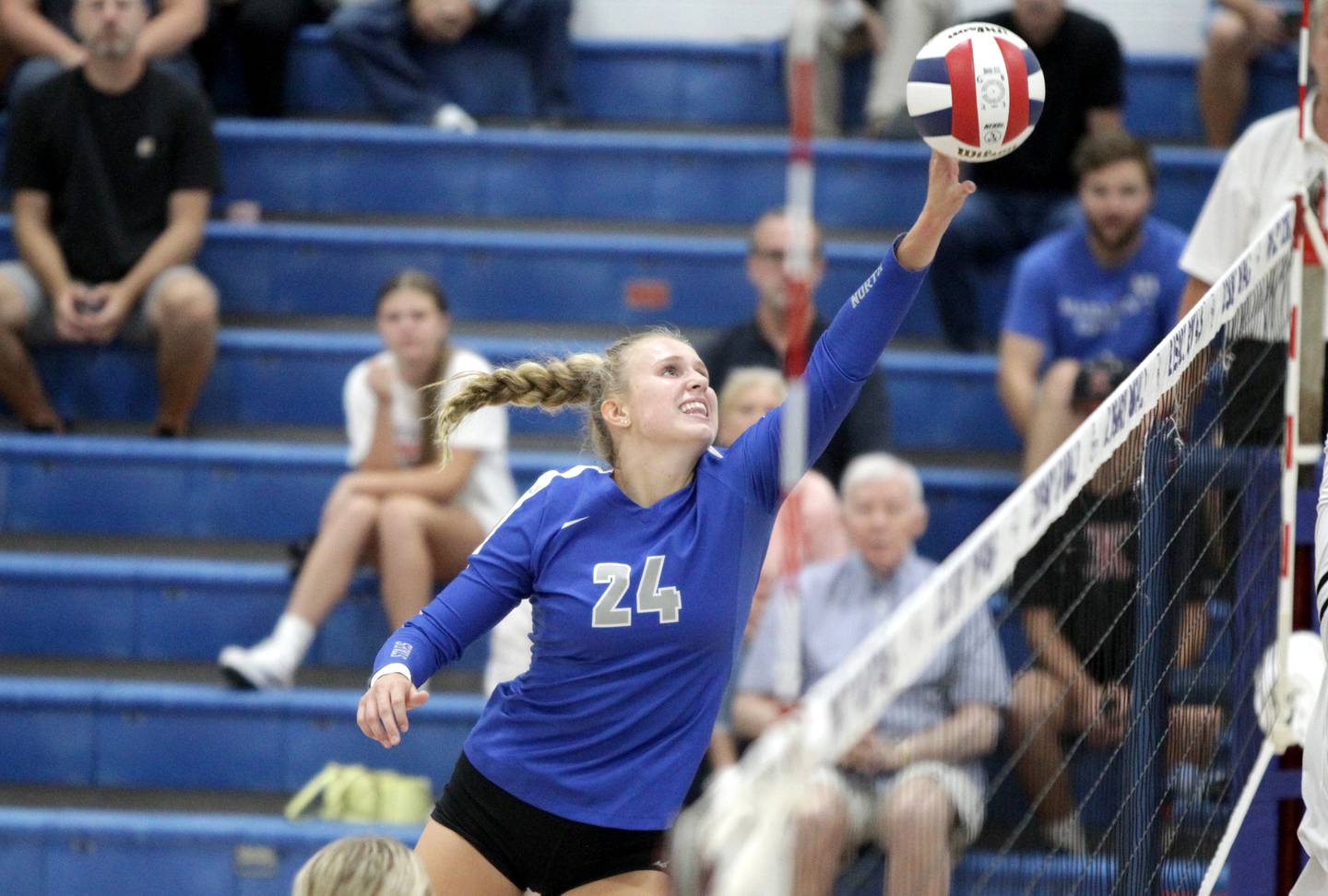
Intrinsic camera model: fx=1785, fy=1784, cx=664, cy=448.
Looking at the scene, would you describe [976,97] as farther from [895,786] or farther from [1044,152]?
[1044,152]

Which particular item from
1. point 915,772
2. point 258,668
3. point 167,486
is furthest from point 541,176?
point 915,772

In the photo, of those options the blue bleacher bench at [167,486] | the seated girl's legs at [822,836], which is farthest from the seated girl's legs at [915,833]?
the blue bleacher bench at [167,486]

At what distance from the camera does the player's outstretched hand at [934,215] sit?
349 cm

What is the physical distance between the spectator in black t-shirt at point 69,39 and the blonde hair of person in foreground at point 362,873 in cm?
548

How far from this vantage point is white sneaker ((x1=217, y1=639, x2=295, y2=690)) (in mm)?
6574

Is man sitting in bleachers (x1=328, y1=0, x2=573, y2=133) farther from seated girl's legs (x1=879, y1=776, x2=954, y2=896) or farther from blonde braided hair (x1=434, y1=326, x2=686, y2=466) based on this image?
seated girl's legs (x1=879, y1=776, x2=954, y2=896)

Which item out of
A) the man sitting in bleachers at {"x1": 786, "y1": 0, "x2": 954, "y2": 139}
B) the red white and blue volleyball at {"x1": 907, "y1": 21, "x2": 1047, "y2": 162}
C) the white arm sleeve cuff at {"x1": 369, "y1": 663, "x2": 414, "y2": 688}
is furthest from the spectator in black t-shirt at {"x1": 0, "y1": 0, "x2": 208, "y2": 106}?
the red white and blue volleyball at {"x1": 907, "y1": 21, "x2": 1047, "y2": 162}

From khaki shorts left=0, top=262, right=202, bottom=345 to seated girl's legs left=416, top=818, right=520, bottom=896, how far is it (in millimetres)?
4147

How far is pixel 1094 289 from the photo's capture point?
22.5 ft

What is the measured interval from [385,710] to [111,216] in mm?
4643

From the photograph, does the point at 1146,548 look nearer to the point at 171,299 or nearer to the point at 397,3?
the point at 171,299

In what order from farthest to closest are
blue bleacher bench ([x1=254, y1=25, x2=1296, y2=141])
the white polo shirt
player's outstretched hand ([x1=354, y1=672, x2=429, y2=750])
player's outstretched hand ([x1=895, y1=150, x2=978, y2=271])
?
blue bleacher bench ([x1=254, y1=25, x2=1296, y2=141]) → the white polo shirt → player's outstretched hand ([x1=354, y1=672, x2=429, y2=750]) → player's outstretched hand ([x1=895, y1=150, x2=978, y2=271])

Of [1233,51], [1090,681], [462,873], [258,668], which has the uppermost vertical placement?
[1233,51]

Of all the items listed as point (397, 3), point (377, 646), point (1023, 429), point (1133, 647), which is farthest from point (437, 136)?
point (1133, 647)
